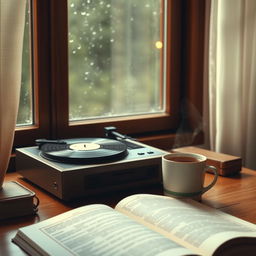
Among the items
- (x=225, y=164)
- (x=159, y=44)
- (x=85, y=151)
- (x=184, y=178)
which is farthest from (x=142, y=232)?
(x=159, y=44)

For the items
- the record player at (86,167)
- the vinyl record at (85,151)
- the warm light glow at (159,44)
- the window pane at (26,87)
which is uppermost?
the warm light glow at (159,44)

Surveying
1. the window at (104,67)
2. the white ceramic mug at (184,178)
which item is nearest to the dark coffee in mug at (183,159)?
the white ceramic mug at (184,178)

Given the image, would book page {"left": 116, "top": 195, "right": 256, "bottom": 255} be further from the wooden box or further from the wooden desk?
the wooden box

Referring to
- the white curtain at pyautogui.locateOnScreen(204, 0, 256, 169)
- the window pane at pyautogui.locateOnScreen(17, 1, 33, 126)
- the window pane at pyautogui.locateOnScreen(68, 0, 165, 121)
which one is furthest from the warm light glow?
the window pane at pyautogui.locateOnScreen(17, 1, 33, 126)

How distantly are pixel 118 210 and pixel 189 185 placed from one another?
6.5 inches

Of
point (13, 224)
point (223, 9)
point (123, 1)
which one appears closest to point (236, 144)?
point (223, 9)

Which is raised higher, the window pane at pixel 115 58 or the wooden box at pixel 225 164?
the window pane at pixel 115 58

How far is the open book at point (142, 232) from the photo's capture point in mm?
825

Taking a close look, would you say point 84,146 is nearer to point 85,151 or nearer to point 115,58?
point 85,151

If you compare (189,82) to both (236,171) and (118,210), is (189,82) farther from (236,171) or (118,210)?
(118,210)

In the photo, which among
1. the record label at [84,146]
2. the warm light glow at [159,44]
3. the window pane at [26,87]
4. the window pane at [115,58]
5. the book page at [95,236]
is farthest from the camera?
the warm light glow at [159,44]

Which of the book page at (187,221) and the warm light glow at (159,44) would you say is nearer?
the book page at (187,221)

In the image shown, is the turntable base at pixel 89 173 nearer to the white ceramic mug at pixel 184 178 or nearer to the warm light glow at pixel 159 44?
the white ceramic mug at pixel 184 178

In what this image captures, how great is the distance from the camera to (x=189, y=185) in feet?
3.55
